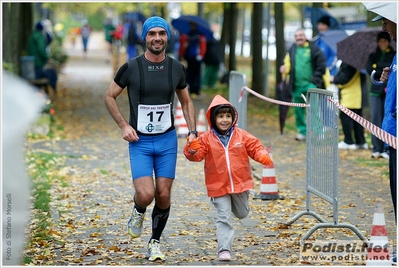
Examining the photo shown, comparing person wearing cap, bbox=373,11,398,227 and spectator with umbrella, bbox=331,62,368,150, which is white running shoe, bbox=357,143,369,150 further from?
person wearing cap, bbox=373,11,398,227

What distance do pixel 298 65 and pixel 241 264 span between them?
30.3 feet

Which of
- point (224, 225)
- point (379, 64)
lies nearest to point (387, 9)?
point (224, 225)

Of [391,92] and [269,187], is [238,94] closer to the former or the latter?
[269,187]

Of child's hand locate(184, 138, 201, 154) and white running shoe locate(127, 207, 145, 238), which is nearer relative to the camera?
child's hand locate(184, 138, 201, 154)

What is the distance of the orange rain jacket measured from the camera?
7512 millimetres

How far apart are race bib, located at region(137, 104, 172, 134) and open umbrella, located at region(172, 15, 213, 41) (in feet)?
62.7

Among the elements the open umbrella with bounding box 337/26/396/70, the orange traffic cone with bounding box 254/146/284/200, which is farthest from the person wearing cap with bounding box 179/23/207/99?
the orange traffic cone with bounding box 254/146/284/200

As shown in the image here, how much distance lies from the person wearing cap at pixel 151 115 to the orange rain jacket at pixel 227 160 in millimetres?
191

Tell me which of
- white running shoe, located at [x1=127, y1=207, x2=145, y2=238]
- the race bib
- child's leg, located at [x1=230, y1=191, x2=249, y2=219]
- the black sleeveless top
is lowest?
white running shoe, located at [x1=127, y1=207, x2=145, y2=238]

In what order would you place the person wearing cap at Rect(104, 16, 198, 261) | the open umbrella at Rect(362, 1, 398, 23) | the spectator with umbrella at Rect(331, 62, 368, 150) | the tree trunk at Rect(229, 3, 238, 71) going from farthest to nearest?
the tree trunk at Rect(229, 3, 238, 71) → the spectator with umbrella at Rect(331, 62, 368, 150) → the person wearing cap at Rect(104, 16, 198, 261) → the open umbrella at Rect(362, 1, 398, 23)

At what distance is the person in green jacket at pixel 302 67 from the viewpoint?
15820mm

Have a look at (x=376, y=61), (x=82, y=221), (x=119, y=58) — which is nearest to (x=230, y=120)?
(x=82, y=221)

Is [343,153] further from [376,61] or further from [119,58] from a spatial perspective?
[119,58]

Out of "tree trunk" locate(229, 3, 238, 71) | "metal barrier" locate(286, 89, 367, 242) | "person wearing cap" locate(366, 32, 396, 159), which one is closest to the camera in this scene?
"metal barrier" locate(286, 89, 367, 242)
